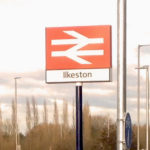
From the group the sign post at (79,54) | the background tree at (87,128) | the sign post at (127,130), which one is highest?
the sign post at (79,54)

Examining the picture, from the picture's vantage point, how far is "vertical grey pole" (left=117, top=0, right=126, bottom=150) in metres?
12.7

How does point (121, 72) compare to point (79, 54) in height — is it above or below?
below

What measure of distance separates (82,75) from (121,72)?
2.63 m

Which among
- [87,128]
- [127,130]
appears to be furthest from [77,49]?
[87,128]

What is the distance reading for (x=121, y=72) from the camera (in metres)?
12.9

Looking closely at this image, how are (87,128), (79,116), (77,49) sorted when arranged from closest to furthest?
(77,49), (79,116), (87,128)

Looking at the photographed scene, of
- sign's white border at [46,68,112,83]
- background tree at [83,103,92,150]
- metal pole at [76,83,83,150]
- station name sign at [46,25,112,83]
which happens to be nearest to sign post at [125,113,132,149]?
station name sign at [46,25,112,83]

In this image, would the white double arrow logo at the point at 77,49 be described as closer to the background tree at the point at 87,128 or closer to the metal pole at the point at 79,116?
the metal pole at the point at 79,116

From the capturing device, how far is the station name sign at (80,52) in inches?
588

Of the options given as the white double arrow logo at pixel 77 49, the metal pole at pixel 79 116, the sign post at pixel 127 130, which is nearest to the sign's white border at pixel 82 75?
the metal pole at pixel 79 116

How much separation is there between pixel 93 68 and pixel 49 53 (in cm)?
116

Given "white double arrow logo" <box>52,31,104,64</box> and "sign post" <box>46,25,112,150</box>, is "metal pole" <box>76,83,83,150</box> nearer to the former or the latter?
"sign post" <box>46,25,112,150</box>

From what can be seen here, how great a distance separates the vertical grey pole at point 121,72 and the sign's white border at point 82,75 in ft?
7.76

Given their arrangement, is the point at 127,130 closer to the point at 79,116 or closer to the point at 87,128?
the point at 79,116
